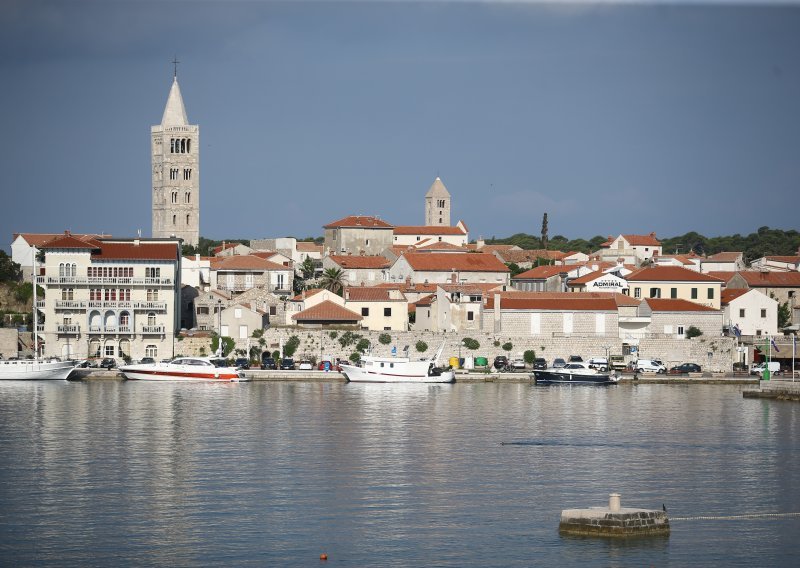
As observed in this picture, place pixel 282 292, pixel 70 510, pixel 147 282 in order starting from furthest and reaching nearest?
pixel 282 292 → pixel 147 282 → pixel 70 510

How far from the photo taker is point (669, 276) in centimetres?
7344

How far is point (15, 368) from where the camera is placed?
59656 mm

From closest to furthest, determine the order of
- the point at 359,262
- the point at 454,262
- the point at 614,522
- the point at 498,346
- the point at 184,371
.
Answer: the point at 614,522
the point at 184,371
the point at 498,346
the point at 454,262
the point at 359,262

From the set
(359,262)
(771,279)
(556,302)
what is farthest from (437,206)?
(556,302)

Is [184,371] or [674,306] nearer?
[184,371]

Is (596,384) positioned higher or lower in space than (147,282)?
lower

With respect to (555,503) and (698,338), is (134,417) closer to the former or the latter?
(555,503)

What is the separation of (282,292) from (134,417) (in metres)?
34.4

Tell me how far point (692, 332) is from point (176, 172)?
213 feet

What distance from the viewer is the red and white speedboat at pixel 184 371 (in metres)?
59.4

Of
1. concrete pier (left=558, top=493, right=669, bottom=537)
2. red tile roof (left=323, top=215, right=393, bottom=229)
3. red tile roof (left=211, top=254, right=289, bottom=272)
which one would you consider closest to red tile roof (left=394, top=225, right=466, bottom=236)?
red tile roof (left=323, top=215, right=393, bottom=229)

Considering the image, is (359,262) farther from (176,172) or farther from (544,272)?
(176,172)

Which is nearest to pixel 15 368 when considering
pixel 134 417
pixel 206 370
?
pixel 206 370

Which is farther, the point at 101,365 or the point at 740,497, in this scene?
the point at 101,365
